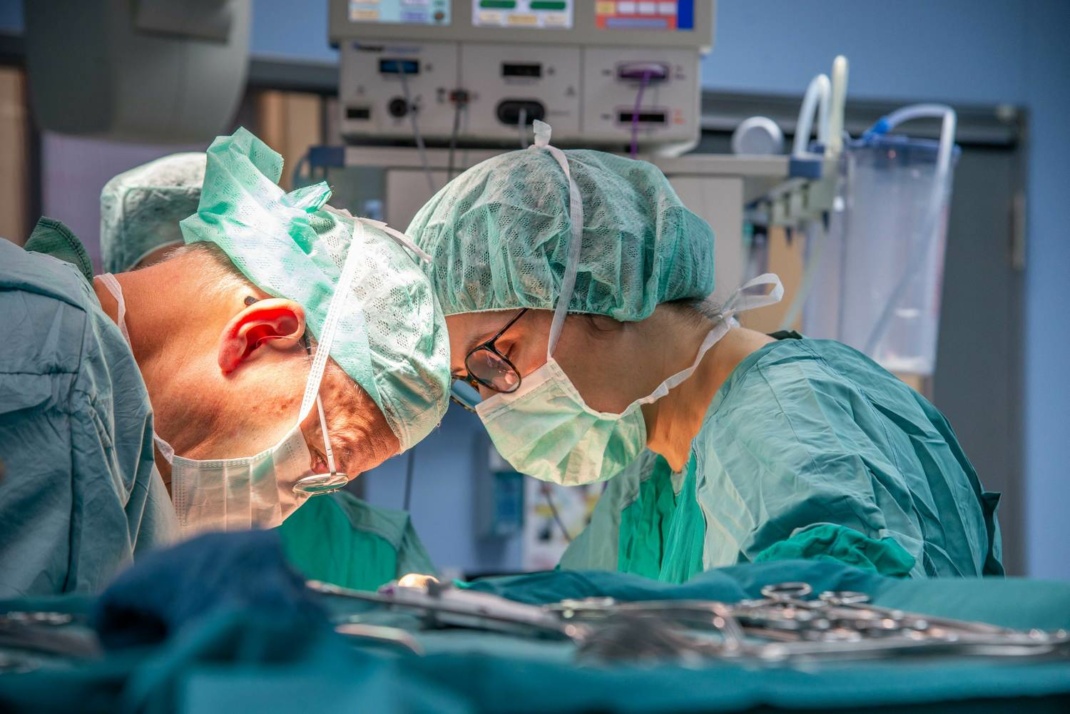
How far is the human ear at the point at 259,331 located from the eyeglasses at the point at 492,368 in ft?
1.58

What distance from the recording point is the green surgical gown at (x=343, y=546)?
2371 millimetres

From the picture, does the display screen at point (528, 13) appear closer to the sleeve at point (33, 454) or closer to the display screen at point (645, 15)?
the display screen at point (645, 15)

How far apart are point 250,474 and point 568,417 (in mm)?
668

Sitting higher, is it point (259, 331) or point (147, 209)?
point (147, 209)

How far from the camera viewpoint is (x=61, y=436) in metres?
0.99

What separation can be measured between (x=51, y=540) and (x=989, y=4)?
4118 millimetres

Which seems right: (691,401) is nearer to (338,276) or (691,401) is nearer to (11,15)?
(338,276)

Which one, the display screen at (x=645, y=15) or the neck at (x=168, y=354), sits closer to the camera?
the neck at (x=168, y=354)

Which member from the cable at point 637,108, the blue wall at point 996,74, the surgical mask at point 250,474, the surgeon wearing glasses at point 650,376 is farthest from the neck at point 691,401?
the blue wall at point 996,74

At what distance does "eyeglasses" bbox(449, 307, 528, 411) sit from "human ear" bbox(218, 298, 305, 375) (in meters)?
0.48

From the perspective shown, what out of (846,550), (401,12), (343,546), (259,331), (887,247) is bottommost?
(343,546)

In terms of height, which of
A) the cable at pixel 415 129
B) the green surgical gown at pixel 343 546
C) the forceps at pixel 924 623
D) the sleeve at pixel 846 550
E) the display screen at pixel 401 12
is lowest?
the green surgical gown at pixel 343 546

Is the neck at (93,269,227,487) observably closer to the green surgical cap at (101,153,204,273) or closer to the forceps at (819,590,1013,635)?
the forceps at (819,590,1013,635)

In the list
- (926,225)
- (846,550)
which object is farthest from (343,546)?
(926,225)
